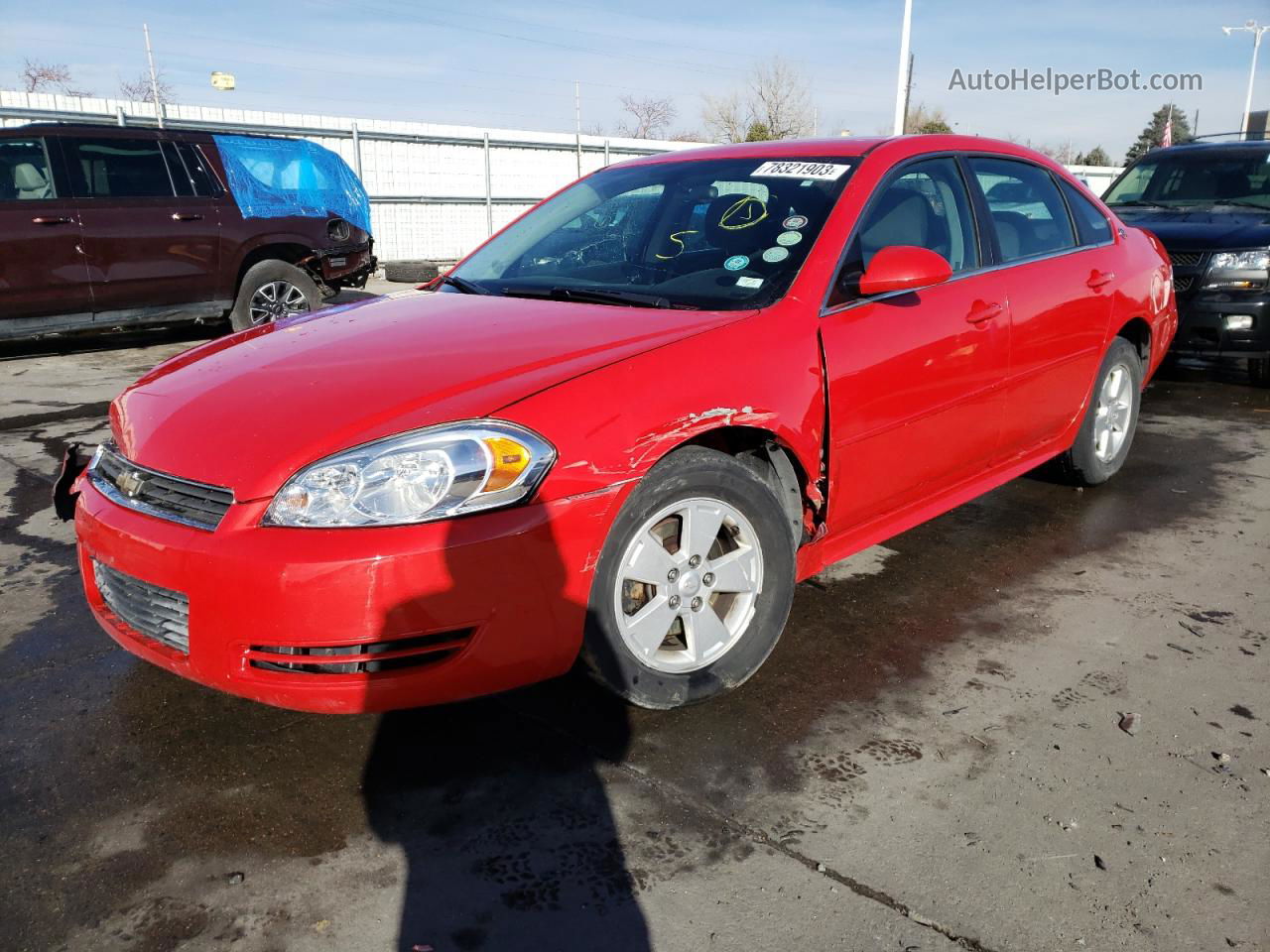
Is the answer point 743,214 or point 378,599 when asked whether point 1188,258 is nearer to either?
point 743,214

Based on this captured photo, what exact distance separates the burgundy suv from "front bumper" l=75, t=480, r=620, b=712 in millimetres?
6450

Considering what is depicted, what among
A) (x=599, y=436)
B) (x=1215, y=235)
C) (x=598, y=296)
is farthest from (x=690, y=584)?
(x=1215, y=235)

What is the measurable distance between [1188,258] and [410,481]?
6615mm

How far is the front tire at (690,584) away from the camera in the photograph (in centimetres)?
252

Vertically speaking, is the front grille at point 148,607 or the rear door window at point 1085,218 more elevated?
the rear door window at point 1085,218

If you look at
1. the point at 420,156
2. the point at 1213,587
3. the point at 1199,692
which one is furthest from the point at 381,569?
the point at 420,156

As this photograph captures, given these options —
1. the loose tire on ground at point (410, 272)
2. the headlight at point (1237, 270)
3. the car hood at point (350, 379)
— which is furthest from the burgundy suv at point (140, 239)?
the headlight at point (1237, 270)

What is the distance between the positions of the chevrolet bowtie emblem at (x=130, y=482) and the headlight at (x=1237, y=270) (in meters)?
6.88

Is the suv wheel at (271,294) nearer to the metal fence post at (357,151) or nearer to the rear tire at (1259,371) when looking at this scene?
the metal fence post at (357,151)

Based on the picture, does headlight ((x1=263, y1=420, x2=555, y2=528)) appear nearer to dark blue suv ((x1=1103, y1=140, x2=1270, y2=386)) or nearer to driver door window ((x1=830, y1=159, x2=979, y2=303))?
driver door window ((x1=830, y1=159, x2=979, y2=303))

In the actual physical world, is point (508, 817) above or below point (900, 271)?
below

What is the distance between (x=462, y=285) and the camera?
368cm

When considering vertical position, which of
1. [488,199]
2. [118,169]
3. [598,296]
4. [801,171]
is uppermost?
[118,169]

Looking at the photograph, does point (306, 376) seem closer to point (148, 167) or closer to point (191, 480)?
point (191, 480)
